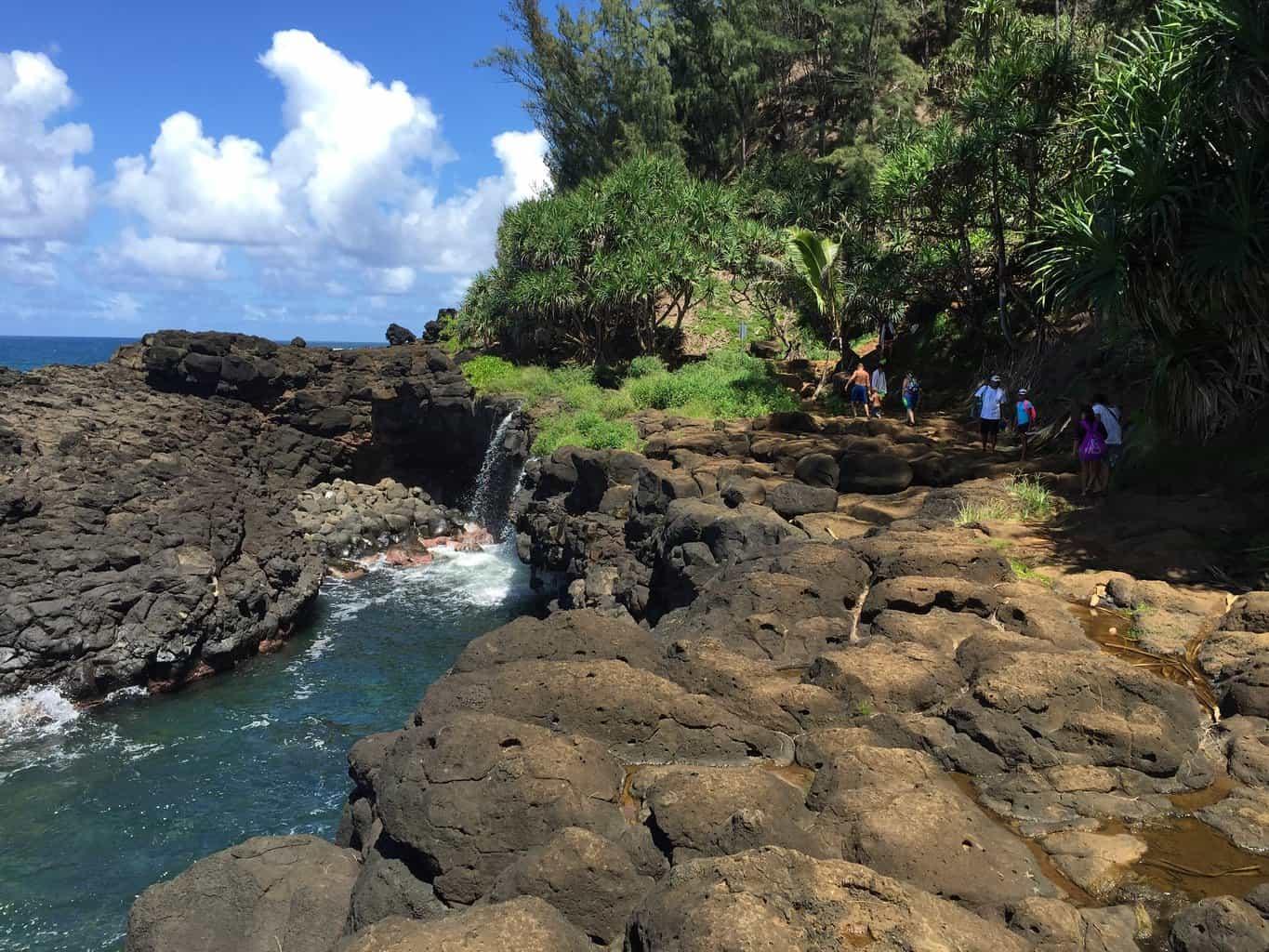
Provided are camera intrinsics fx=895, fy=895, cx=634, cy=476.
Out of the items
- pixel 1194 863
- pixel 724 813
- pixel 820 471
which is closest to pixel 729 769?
pixel 724 813

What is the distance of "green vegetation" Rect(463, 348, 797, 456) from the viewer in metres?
25.0

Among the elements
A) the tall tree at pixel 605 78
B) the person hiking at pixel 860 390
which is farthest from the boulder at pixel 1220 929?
the tall tree at pixel 605 78

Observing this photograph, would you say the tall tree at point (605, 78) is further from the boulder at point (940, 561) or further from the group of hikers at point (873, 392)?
the boulder at point (940, 561)

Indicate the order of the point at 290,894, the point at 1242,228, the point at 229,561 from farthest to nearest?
the point at 229,561 → the point at 1242,228 → the point at 290,894

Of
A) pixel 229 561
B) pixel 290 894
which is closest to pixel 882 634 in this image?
pixel 290 894

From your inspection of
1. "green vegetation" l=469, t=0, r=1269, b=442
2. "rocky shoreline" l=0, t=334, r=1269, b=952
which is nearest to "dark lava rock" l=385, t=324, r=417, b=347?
"green vegetation" l=469, t=0, r=1269, b=442

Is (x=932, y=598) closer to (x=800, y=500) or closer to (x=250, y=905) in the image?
(x=800, y=500)

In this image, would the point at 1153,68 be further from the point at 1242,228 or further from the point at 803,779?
the point at 803,779

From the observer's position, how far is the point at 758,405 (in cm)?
2580

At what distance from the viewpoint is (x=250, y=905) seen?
6.20 meters

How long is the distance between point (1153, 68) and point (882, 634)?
9.29 metres

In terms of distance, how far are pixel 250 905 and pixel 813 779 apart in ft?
13.2

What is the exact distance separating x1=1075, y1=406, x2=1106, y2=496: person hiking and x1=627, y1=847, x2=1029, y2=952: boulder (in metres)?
11.0

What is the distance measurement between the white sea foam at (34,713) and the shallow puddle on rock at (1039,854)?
15.8 meters
